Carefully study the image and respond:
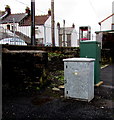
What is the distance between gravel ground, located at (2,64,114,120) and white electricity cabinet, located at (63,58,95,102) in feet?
0.57

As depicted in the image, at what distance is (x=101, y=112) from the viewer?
324cm

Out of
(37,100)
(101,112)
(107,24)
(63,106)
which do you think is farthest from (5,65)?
(107,24)

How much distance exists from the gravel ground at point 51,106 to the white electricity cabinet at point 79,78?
17 centimetres

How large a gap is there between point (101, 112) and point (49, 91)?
186 centimetres

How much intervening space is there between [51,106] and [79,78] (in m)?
0.96

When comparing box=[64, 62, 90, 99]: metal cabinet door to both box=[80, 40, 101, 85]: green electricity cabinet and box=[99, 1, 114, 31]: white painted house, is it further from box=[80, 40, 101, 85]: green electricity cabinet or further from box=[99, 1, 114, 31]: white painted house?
box=[99, 1, 114, 31]: white painted house

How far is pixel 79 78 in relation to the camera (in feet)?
12.9

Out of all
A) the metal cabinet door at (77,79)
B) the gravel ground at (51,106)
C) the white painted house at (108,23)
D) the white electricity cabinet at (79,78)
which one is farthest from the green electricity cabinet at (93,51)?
the white painted house at (108,23)

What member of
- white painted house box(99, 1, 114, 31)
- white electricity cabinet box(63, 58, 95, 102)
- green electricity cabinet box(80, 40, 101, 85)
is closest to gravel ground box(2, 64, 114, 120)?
white electricity cabinet box(63, 58, 95, 102)

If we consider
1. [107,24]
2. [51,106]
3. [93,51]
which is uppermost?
[107,24]

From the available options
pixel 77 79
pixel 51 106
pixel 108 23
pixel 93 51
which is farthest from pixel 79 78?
pixel 108 23

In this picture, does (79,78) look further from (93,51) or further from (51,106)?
(93,51)

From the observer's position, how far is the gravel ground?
3022mm

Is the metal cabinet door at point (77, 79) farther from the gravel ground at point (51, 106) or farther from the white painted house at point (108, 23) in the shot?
the white painted house at point (108, 23)
